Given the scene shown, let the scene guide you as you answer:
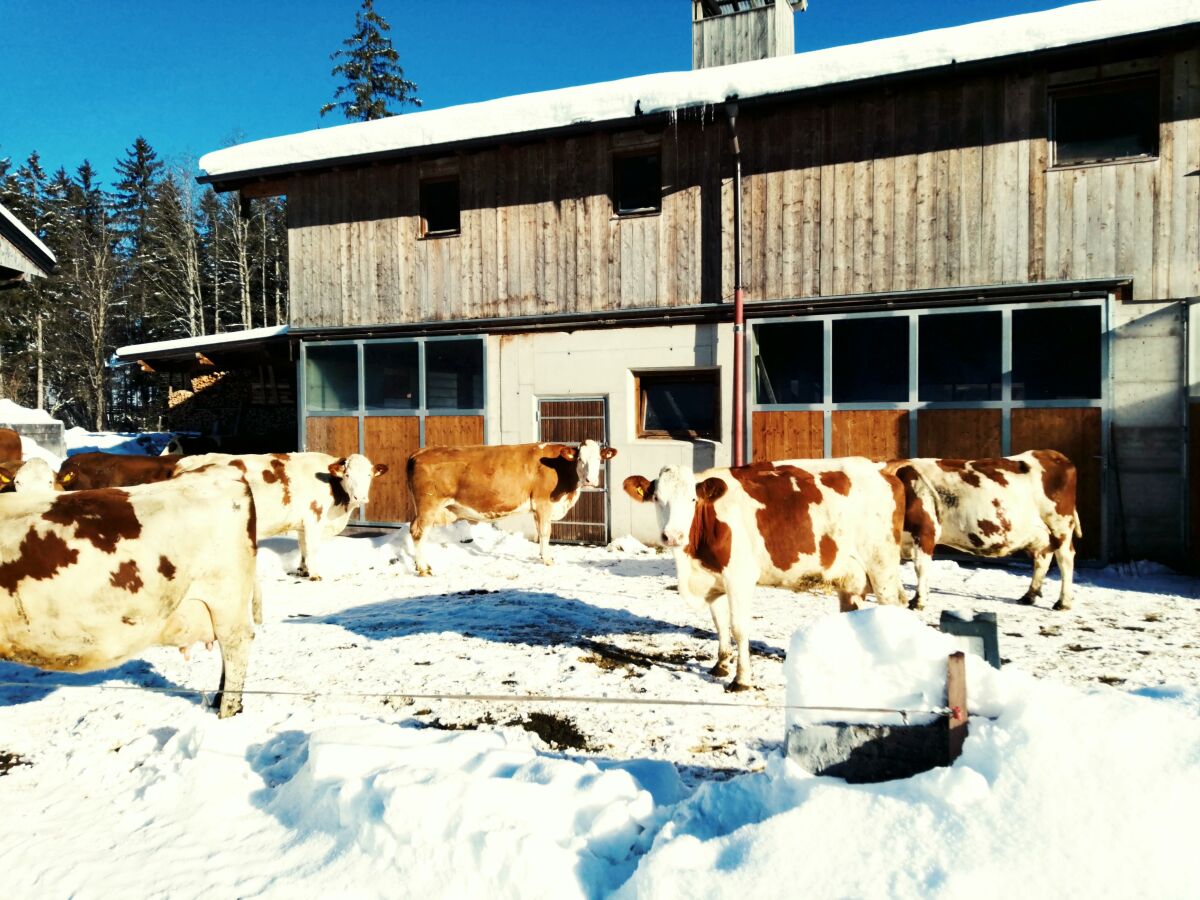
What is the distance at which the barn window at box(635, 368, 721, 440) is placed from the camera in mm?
12234

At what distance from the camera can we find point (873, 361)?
17609 mm

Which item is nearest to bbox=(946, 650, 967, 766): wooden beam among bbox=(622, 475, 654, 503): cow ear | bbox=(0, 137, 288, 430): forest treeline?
bbox=(622, 475, 654, 503): cow ear

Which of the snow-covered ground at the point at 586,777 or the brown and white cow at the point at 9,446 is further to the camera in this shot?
the brown and white cow at the point at 9,446

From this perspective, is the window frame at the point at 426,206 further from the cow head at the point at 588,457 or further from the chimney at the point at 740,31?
the chimney at the point at 740,31

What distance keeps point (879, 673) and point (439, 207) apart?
12.9m

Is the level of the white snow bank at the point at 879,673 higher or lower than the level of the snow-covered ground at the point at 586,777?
higher

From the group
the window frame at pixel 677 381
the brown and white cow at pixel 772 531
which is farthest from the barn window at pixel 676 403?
the brown and white cow at pixel 772 531

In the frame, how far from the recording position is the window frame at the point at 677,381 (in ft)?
38.6

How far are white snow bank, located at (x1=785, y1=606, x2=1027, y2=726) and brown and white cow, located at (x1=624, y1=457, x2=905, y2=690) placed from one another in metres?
2.26

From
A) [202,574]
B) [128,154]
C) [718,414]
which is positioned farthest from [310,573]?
[128,154]

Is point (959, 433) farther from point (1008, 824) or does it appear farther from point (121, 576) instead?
point (121, 576)

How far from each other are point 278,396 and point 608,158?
1242 cm

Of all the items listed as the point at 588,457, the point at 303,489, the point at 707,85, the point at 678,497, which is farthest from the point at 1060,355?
the point at 303,489

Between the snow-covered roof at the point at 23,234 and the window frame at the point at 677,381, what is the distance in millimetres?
10944
